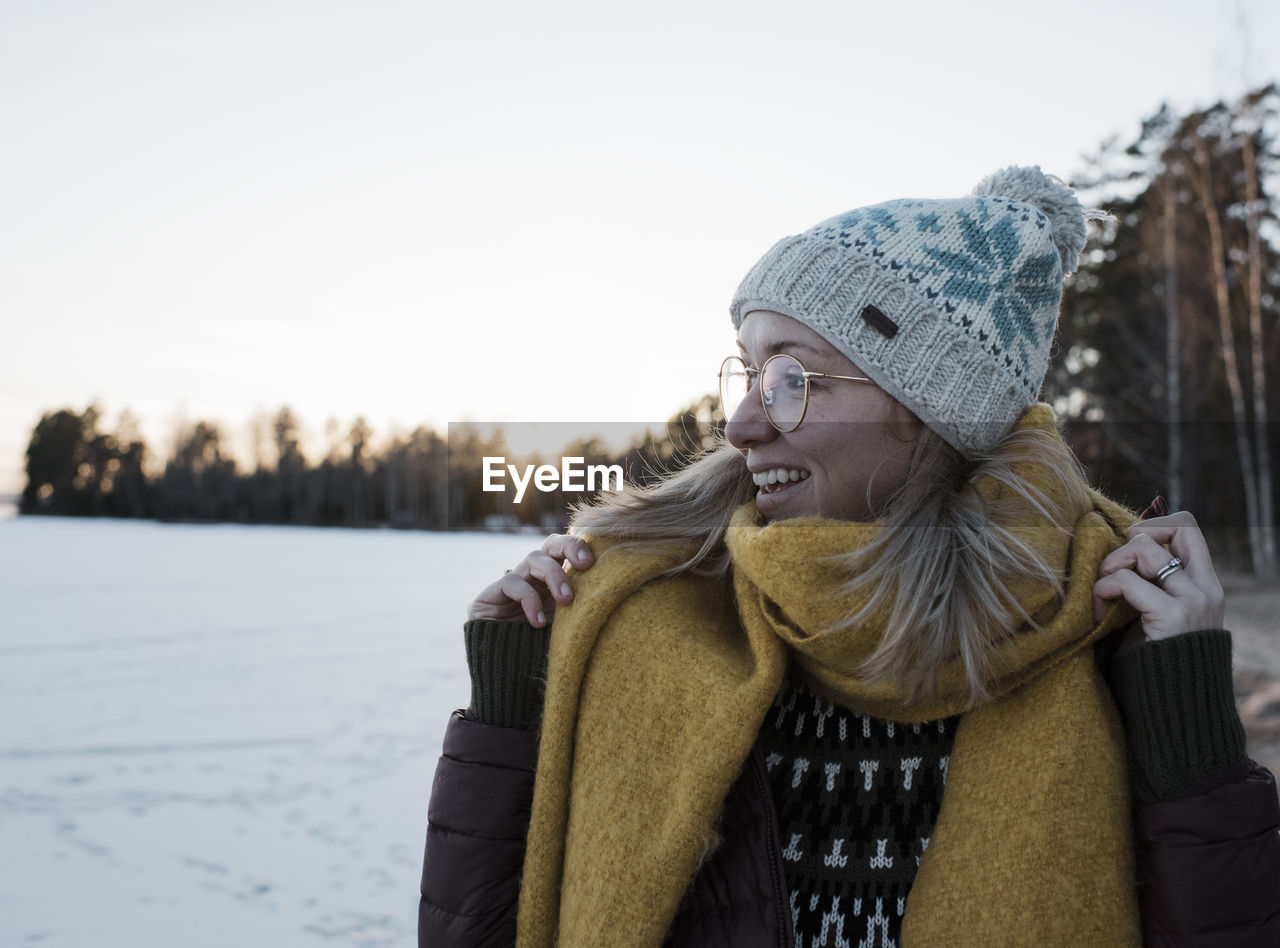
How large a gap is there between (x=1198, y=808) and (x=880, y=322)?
0.76 meters

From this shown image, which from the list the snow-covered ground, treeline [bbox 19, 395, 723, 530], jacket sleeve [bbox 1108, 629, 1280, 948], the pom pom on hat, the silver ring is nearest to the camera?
jacket sleeve [bbox 1108, 629, 1280, 948]

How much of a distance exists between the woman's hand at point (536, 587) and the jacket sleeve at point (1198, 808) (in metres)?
0.81

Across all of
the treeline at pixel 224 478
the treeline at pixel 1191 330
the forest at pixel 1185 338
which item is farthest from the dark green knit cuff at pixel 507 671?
the treeline at pixel 224 478

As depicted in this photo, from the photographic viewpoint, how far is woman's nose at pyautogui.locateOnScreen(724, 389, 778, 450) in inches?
54.5

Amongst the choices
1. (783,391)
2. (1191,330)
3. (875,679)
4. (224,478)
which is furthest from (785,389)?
(224,478)

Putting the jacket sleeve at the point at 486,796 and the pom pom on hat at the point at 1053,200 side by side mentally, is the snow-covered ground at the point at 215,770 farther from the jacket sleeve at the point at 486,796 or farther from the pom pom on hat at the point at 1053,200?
the pom pom on hat at the point at 1053,200

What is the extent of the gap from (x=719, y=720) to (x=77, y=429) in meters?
69.1

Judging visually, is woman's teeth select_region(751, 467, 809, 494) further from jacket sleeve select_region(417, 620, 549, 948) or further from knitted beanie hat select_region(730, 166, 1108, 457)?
jacket sleeve select_region(417, 620, 549, 948)

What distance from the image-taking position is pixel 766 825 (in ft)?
4.04

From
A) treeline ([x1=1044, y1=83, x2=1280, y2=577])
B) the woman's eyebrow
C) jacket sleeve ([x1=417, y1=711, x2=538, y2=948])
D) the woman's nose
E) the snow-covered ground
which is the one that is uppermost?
treeline ([x1=1044, y1=83, x2=1280, y2=577])

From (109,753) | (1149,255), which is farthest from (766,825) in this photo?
(1149,255)

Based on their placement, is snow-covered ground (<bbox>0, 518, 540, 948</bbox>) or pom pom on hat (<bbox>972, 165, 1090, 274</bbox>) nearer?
pom pom on hat (<bbox>972, 165, 1090, 274</bbox>)

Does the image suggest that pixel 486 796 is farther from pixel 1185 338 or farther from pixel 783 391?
pixel 1185 338

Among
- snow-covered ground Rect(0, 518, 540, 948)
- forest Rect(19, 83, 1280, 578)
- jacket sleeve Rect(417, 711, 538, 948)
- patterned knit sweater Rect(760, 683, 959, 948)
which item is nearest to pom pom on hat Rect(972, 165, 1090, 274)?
patterned knit sweater Rect(760, 683, 959, 948)
